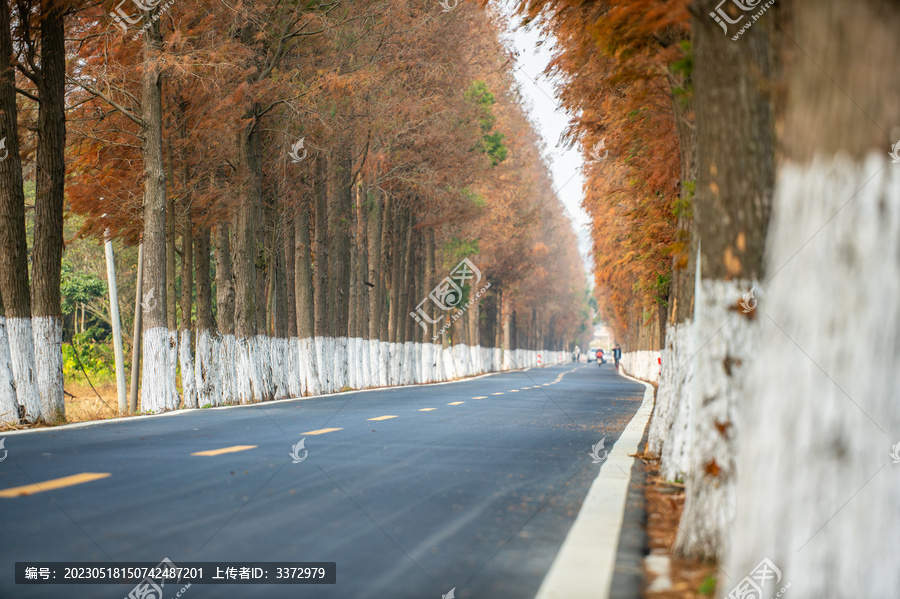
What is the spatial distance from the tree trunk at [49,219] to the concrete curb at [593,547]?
1084 cm

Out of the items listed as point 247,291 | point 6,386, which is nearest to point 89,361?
point 247,291

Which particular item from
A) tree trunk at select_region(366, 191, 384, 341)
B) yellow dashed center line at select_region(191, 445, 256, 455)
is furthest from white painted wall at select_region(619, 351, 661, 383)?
yellow dashed center line at select_region(191, 445, 256, 455)

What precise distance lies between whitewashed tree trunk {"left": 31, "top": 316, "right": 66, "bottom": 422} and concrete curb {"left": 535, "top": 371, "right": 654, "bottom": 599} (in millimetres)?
10543

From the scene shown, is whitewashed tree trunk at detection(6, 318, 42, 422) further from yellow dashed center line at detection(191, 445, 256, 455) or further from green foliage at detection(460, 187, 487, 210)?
green foliage at detection(460, 187, 487, 210)

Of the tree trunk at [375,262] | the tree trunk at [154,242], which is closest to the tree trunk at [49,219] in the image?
the tree trunk at [154,242]

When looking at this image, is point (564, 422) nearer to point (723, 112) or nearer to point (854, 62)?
point (723, 112)

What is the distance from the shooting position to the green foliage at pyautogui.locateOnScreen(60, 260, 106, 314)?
4619 cm

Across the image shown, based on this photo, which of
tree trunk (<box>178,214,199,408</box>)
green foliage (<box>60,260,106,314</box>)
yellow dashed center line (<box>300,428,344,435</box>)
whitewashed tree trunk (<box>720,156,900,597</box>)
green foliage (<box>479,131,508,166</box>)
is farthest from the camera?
green foliage (<box>60,260,106,314</box>)

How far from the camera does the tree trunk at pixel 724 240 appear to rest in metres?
5.43

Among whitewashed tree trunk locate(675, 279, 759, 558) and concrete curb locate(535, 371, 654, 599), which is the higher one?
whitewashed tree trunk locate(675, 279, 759, 558)

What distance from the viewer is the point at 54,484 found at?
7.31 m

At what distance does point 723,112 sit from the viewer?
5789 mm

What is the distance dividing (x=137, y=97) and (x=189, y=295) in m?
6.88

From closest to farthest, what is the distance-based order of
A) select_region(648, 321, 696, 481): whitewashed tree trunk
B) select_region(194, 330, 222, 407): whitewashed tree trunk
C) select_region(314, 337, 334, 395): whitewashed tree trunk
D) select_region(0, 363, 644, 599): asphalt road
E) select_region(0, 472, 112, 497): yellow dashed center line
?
select_region(0, 363, 644, 599): asphalt road < select_region(0, 472, 112, 497): yellow dashed center line < select_region(648, 321, 696, 481): whitewashed tree trunk < select_region(194, 330, 222, 407): whitewashed tree trunk < select_region(314, 337, 334, 395): whitewashed tree trunk
